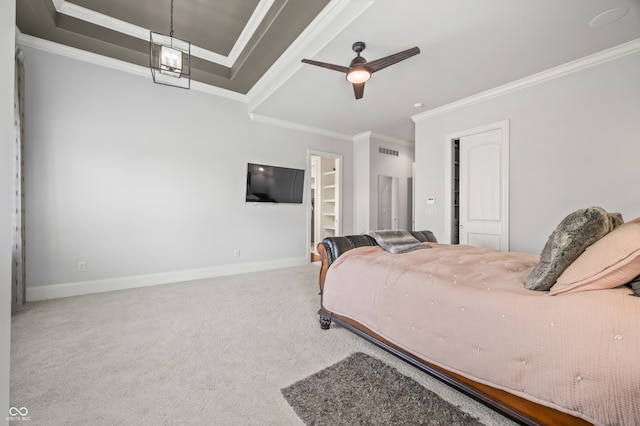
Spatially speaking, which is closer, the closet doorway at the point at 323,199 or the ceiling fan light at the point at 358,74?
the ceiling fan light at the point at 358,74

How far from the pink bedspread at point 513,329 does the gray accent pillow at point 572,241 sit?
0.09 metres

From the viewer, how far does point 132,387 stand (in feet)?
5.27

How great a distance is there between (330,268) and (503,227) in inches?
106

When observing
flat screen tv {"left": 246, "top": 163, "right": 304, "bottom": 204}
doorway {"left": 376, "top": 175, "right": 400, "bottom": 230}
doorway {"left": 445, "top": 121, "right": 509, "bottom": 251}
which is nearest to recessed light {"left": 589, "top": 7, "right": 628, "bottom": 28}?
doorway {"left": 445, "top": 121, "right": 509, "bottom": 251}

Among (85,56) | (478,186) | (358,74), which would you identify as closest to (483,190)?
(478,186)

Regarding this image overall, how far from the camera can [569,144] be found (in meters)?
3.03

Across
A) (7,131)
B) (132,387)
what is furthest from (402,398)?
(7,131)

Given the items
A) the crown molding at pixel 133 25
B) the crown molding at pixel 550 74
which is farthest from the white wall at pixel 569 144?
the crown molding at pixel 133 25

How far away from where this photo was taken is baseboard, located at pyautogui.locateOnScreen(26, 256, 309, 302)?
310 centimetres

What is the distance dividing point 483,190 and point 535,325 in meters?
3.06

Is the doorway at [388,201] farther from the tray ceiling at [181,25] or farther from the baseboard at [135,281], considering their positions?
the tray ceiling at [181,25]

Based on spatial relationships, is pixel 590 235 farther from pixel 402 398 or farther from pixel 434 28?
pixel 434 28

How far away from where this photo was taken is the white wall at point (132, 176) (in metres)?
3.10

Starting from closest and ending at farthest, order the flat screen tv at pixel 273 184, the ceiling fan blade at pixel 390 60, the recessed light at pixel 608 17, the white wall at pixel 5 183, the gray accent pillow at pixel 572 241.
A: 1. the white wall at pixel 5 183
2. the gray accent pillow at pixel 572 241
3. the recessed light at pixel 608 17
4. the ceiling fan blade at pixel 390 60
5. the flat screen tv at pixel 273 184
